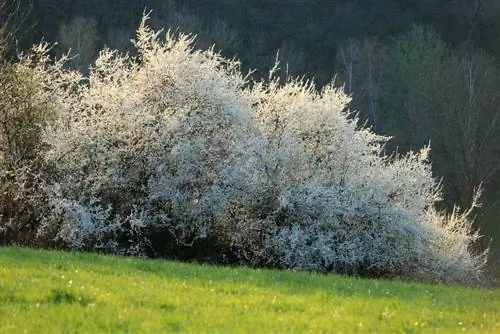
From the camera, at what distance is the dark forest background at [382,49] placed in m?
44.0

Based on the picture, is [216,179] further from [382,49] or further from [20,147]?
[382,49]

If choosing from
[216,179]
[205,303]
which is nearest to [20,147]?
[216,179]

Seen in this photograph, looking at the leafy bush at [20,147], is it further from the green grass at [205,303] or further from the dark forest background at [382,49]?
the dark forest background at [382,49]

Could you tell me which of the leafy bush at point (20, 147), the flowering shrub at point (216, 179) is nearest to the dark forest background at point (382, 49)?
the flowering shrub at point (216, 179)

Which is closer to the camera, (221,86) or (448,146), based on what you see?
(221,86)

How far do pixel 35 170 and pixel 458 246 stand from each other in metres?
14.0

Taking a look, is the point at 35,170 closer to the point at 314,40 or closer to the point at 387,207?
the point at 387,207

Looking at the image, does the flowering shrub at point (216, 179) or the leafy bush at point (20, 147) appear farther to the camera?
the leafy bush at point (20, 147)

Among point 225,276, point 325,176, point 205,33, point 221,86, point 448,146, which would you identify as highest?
point 205,33

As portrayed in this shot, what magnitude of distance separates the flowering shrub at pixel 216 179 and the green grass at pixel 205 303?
6.73 metres

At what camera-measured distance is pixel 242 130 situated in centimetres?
2155

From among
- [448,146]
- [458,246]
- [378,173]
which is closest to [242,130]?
[378,173]

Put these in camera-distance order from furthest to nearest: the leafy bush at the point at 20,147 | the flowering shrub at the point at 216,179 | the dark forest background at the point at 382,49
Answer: the dark forest background at the point at 382,49 < the leafy bush at the point at 20,147 < the flowering shrub at the point at 216,179

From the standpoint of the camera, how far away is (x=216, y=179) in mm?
20484
